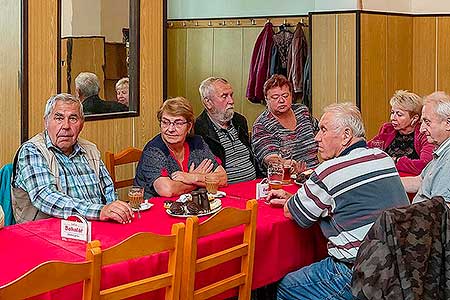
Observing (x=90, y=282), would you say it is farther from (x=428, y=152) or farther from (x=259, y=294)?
(x=428, y=152)

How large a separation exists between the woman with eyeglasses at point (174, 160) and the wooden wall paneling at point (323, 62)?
9.98ft

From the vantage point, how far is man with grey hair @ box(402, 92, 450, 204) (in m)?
3.15

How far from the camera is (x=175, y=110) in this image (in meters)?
3.62

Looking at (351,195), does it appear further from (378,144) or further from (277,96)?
(277,96)

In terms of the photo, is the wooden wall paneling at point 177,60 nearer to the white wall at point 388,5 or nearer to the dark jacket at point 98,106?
the white wall at point 388,5

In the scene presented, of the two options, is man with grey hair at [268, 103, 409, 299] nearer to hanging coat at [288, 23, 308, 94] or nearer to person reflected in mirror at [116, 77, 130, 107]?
person reflected in mirror at [116, 77, 130, 107]

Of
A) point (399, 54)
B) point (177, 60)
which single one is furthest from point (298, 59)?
point (177, 60)

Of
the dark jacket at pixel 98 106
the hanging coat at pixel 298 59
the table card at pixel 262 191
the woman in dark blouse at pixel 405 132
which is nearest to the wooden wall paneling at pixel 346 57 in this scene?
the hanging coat at pixel 298 59

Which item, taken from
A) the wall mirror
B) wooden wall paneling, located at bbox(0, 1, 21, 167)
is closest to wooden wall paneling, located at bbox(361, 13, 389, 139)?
the wall mirror

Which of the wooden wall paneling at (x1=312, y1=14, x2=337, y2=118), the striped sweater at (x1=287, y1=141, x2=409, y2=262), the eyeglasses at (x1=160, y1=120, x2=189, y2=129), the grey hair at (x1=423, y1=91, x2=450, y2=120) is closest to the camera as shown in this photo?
the striped sweater at (x1=287, y1=141, x2=409, y2=262)

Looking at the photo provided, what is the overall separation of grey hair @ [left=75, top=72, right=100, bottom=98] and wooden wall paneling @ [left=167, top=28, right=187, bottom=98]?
13.3 ft

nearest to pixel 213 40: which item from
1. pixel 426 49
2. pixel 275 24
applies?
pixel 275 24

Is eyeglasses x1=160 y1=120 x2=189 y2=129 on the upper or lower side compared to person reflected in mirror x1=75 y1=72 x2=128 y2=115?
lower

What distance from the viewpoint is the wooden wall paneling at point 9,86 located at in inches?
147
